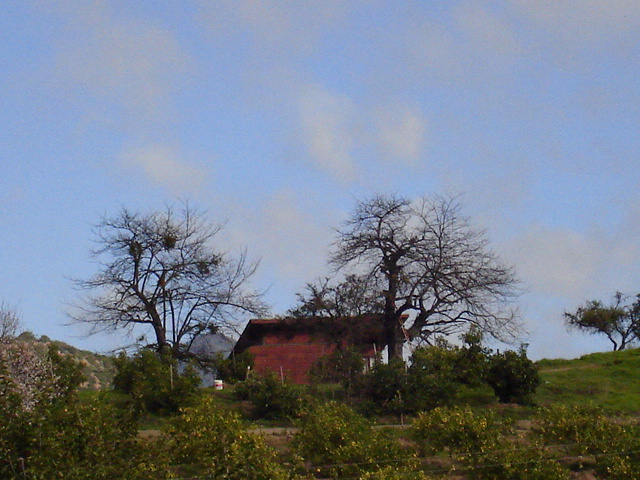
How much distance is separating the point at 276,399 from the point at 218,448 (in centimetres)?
757

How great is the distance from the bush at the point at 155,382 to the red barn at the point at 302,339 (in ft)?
21.9

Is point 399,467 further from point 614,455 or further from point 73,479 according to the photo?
point 73,479

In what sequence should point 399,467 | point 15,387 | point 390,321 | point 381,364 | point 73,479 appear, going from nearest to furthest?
1. point 73,479
2. point 15,387
3. point 399,467
4. point 381,364
5. point 390,321

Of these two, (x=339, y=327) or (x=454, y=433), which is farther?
(x=339, y=327)

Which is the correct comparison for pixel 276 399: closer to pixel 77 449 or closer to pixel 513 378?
pixel 513 378

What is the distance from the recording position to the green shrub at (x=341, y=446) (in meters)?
18.4

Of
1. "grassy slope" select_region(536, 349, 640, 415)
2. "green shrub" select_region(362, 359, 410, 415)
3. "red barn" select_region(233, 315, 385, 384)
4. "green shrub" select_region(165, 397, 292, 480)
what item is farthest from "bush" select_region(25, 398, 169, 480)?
"red barn" select_region(233, 315, 385, 384)

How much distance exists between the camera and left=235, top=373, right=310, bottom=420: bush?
24.8 meters

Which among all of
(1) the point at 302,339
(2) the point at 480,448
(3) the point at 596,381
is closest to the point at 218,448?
(2) the point at 480,448

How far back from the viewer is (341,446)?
747 inches

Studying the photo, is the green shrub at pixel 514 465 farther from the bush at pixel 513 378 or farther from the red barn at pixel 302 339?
the red barn at pixel 302 339

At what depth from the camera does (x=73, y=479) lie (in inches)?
588

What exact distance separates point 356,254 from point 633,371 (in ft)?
38.1

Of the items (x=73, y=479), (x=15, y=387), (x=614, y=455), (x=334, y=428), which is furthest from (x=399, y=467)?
(x=15, y=387)
